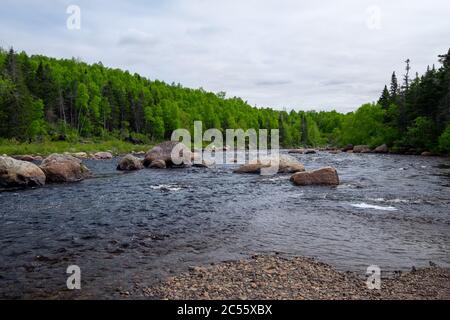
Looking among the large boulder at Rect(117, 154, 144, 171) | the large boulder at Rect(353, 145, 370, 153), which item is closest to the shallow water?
the large boulder at Rect(117, 154, 144, 171)

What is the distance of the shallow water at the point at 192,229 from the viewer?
9188mm

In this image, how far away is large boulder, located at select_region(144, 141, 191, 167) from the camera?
36.2 m

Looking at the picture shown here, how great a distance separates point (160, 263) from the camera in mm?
9508

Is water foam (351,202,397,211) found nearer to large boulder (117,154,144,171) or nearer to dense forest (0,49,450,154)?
large boulder (117,154,144,171)

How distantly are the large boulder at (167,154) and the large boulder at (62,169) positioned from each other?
399 inches

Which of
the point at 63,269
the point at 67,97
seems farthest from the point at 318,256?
the point at 67,97

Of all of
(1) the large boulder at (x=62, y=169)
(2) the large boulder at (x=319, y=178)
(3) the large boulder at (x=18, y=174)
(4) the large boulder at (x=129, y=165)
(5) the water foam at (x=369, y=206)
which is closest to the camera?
(5) the water foam at (x=369, y=206)

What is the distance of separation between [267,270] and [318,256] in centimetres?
212

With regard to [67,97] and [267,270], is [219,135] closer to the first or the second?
[67,97]

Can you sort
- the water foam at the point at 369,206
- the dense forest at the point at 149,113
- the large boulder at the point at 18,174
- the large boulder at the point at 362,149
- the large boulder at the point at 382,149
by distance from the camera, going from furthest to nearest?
the large boulder at the point at 362,149 < the large boulder at the point at 382,149 < the dense forest at the point at 149,113 < the large boulder at the point at 18,174 < the water foam at the point at 369,206

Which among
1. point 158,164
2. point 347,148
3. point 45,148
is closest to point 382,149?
point 347,148

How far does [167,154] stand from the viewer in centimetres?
3650

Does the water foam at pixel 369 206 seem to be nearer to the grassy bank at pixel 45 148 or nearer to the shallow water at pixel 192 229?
the shallow water at pixel 192 229

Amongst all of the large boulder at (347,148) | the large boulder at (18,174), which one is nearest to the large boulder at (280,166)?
the large boulder at (18,174)
